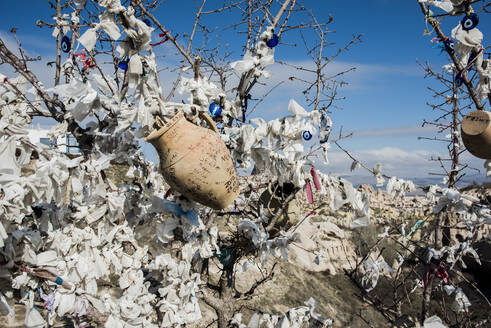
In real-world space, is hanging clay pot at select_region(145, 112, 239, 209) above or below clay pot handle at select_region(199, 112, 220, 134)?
below

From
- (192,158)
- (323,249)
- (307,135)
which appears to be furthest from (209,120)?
(323,249)

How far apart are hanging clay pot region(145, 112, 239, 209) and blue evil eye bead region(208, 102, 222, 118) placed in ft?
1.02

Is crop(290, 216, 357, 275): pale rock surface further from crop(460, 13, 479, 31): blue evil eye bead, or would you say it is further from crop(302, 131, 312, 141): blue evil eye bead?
crop(302, 131, 312, 141): blue evil eye bead

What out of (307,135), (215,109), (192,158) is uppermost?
(215,109)

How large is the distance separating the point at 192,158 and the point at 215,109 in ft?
1.57

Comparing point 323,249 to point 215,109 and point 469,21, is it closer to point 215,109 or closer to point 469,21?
point 469,21

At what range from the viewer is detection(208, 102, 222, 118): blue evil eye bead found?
1809 mm

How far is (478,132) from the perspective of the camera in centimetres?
224

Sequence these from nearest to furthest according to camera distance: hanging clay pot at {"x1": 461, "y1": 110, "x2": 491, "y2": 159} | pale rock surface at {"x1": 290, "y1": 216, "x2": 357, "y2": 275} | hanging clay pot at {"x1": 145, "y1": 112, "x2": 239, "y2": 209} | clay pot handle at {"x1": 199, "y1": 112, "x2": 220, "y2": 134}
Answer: hanging clay pot at {"x1": 145, "y1": 112, "x2": 239, "y2": 209}
clay pot handle at {"x1": 199, "y1": 112, "x2": 220, "y2": 134}
hanging clay pot at {"x1": 461, "y1": 110, "x2": 491, "y2": 159}
pale rock surface at {"x1": 290, "y1": 216, "x2": 357, "y2": 275}

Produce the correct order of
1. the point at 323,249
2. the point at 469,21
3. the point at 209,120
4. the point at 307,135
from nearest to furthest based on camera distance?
the point at 209,120
the point at 307,135
the point at 469,21
the point at 323,249

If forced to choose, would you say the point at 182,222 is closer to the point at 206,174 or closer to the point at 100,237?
the point at 206,174

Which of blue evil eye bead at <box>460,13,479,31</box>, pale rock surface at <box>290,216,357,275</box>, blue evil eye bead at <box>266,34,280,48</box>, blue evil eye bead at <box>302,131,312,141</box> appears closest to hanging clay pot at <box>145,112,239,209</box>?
blue evil eye bead at <box>302,131,312,141</box>

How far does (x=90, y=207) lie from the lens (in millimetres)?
2035

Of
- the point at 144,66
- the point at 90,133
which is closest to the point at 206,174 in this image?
the point at 144,66
